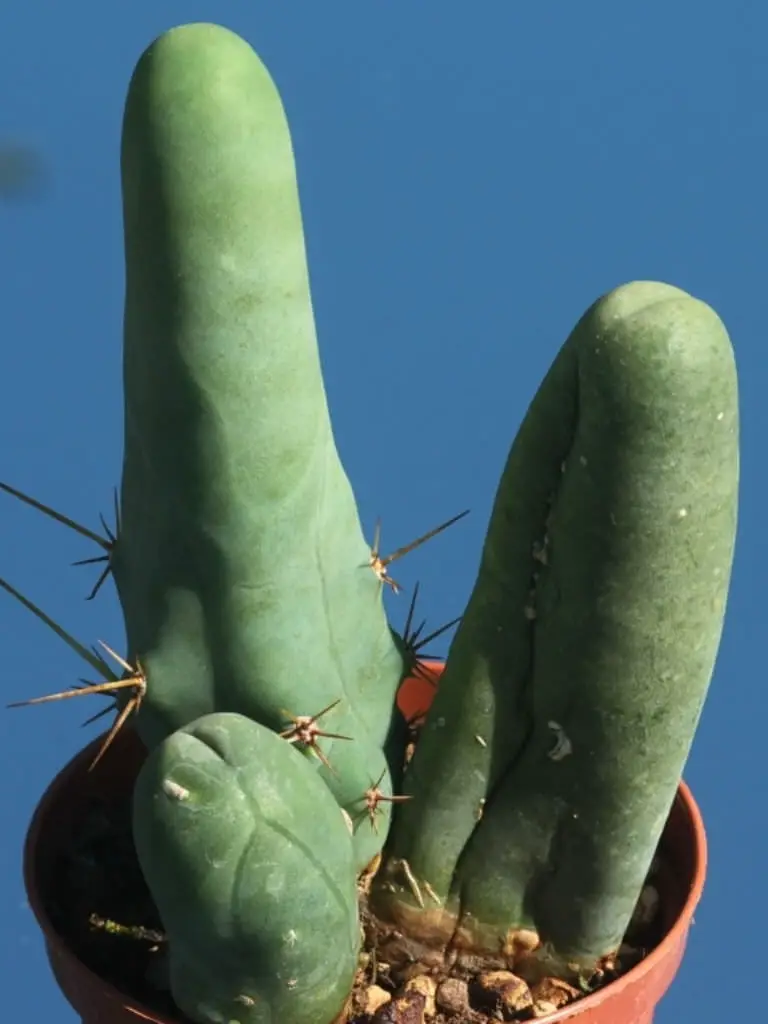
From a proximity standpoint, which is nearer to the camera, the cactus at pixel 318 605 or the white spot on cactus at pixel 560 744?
the cactus at pixel 318 605

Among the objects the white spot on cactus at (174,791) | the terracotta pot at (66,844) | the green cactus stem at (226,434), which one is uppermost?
the green cactus stem at (226,434)

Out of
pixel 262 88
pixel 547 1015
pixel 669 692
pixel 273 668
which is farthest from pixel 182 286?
pixel 547 1015

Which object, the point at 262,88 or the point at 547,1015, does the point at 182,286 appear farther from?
the point at 547,1015

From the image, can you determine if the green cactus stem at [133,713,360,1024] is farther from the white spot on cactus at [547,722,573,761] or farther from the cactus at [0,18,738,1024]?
the white spot on cactus at [547,722,573,761]

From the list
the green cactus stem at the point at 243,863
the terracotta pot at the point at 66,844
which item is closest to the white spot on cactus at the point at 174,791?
the green cactus stem at the point at 243,863

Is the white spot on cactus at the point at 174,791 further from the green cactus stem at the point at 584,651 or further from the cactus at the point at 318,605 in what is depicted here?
the green cactus stem at the point at 584,651

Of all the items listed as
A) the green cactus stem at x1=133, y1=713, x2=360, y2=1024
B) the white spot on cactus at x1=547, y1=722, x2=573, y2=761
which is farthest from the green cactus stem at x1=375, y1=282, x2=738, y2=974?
the green cactus stem at x1=133, y1=713, x2=360, y2=1024
